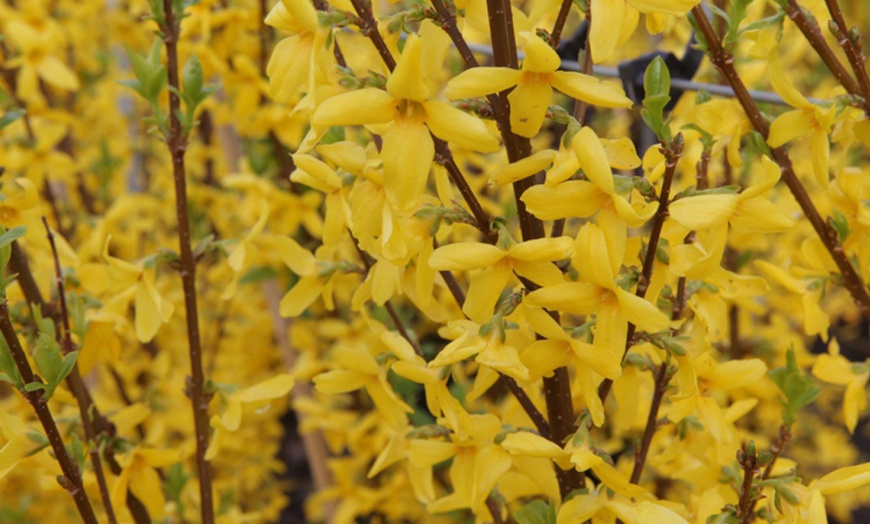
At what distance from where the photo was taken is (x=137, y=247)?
2352 millimetres

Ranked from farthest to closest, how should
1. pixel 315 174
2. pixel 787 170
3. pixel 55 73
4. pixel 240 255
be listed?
1. pixel 55 73
2. pixel 240 255
3. pixel 787 170
4. pixel 315 174

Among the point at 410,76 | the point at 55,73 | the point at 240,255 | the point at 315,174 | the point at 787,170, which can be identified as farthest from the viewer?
the point at 55,73

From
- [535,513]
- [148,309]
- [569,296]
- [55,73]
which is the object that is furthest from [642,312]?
[55,73]

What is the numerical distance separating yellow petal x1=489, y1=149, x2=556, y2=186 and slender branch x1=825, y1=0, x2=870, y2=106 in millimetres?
378

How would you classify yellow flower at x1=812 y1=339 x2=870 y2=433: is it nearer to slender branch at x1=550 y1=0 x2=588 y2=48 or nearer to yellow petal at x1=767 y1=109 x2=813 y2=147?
yellow petal at x1=767 y1=109 x2=813 y2=147

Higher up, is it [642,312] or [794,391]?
[642,312]

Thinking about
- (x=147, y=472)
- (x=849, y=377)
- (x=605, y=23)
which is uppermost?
(x=605, y=23)

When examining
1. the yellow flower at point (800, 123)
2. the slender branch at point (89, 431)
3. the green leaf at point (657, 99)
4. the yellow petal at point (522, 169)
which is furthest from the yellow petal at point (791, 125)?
the slender branch at point (89, 431)

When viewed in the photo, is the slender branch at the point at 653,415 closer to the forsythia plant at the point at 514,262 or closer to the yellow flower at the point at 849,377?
the forsythia plant at the point at 514,262

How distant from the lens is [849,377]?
104cm

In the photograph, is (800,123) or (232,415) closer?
(800,123)

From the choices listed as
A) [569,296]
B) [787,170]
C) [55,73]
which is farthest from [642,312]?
[55,73]

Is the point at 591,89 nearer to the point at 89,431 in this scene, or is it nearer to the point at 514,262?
the point at 514,262

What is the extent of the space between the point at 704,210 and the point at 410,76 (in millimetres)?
239
